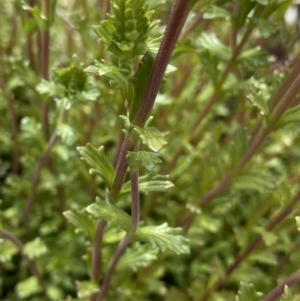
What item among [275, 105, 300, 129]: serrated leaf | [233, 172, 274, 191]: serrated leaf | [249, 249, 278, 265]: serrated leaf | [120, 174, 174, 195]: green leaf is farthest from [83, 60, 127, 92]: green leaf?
[249, 249, 278, 265]: serrated leaf

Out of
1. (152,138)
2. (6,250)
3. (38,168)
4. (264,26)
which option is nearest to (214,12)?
(264,26)

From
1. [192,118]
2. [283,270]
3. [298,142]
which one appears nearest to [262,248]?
[283,270]

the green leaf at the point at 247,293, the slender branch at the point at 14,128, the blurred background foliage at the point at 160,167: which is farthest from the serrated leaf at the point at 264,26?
the slender branch at the point at 14,128

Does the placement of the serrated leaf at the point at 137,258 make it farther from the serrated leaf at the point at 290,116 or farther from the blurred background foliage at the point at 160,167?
the serrated leaf at the point at 290,116

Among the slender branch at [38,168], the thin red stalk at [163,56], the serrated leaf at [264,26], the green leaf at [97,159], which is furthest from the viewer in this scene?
the slender branch at [38,168]

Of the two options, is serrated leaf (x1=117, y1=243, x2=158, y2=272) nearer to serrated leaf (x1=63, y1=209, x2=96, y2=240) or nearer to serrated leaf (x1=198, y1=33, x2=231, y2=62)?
serrated leaf (x1=63, y1=209, x2=96, y2=240)

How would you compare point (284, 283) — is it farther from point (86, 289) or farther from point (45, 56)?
point (45, 56)
